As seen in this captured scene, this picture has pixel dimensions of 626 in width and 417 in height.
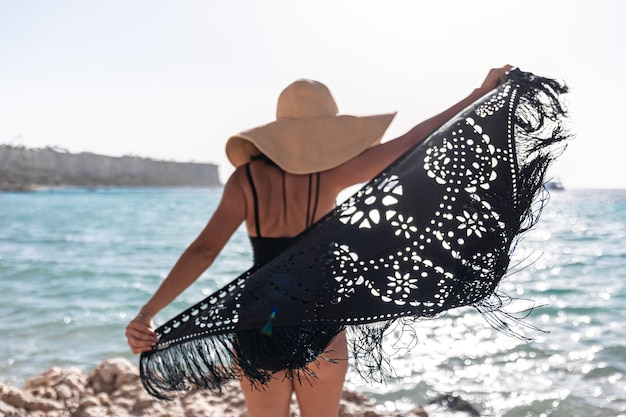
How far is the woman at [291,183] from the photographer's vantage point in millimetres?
1756

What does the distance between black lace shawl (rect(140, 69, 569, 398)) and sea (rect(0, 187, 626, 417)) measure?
114mm

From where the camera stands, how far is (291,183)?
5.88ft

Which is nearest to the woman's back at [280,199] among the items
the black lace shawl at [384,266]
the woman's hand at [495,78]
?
the black lace shawl at [384,266]

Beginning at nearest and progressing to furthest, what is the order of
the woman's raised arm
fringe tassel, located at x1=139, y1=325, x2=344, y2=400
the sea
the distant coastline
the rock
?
fringe tassel, located at x1=139, y1=325, x2=344, y2=400 → the woman's raised arm → the rock → the sea → the distant coastline

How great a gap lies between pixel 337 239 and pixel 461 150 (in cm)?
47

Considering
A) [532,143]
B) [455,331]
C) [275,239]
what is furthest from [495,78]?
[455,331]

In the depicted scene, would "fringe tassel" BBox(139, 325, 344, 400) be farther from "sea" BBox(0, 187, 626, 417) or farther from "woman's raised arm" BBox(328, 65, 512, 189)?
"woman's raised arm" BBox(328, 65, 512, 189)

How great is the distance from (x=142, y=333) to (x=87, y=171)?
233 ft

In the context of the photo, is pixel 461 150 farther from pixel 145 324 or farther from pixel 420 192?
pixel 145 324

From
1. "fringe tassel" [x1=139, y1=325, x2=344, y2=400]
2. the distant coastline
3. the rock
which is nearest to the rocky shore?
the rock

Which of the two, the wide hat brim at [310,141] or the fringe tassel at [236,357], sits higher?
the wide hat brim at [310,141]

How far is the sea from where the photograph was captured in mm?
4559

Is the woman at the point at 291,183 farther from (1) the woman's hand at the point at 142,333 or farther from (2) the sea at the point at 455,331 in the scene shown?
(2) the sea at the point at 455,331

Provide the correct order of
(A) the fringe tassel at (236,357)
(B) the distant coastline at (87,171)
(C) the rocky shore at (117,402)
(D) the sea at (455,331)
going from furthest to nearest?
(B) the distant coastline at (87,171)
(D) the sea at (455,331)
(C) the rocky shore at (117,402)
(A) the fringe tassel at (236,357)
